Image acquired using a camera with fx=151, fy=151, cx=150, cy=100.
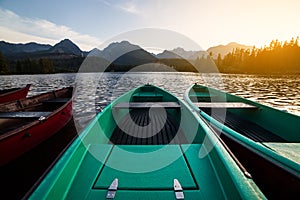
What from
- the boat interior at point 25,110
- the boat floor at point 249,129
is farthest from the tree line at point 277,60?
the boat interior at point 25,110

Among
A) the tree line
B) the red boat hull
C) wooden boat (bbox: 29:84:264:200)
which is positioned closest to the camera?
wooden boat (bbox: 29:84:264:200)

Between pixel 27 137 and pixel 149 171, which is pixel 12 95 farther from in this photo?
pixel 149 171

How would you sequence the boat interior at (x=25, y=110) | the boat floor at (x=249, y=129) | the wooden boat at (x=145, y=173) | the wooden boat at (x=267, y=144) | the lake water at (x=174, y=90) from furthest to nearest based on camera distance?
the lake water at (x=174, y=90)
the boat interior at (x=25, y=110)
the boat floor at (x=249, y=129)
the wooden boat at (x=267, y=144)
the wooden boat at (x=145, y=173)

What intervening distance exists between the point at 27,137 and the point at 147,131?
3.97m

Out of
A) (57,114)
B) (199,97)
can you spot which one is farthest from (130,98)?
(199,97)

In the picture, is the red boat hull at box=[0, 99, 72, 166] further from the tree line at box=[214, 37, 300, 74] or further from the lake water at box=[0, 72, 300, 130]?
the tree line at box=[214, 37, 300, 74]

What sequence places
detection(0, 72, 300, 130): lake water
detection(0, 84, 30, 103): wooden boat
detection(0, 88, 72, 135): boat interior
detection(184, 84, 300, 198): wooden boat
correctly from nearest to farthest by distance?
1. detection(184, 84, 300, 198): wooden boat
2. detection(0, 88, 72, 135): boat interior
3. detection(0, 84, 30, 103): wooden boat
4. detection(0, 72, 300, 130): lake water

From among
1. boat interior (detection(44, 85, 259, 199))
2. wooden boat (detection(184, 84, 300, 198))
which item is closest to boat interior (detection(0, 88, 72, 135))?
boat interior (detection(44, 85, 259, 199))

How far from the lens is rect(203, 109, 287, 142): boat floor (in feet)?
16.1

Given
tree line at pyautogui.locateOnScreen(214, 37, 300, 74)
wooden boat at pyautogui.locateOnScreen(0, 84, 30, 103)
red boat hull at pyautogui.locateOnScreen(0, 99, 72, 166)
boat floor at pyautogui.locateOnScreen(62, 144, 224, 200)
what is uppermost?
tree line at pyautogui.locateOnScreen(214, 37, 300, 74)

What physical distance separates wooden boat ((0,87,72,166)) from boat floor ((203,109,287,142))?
7161 millimetres

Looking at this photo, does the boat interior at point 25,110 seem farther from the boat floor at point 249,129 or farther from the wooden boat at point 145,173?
the boat floor at point 249,129

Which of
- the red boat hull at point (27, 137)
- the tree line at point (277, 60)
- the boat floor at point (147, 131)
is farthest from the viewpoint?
the tree line at point (277, 60)

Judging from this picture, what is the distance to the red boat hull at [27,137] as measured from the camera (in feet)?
13.9
